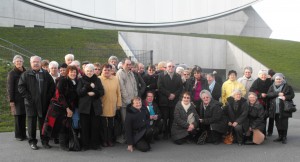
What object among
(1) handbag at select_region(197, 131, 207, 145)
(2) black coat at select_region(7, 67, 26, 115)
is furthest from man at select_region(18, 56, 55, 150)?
(1) handbag at select_region(197, 131, 207, 145)

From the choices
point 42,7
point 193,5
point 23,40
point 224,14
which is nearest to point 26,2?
point 42,7

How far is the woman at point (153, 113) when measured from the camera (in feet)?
23.7

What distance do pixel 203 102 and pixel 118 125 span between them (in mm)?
1877

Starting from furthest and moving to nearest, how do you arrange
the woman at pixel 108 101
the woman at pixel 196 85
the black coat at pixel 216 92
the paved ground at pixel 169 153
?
the black coat at pixel 216 92 → the woman at pixel 196 85 → the woman at pixel 108 101 → the paved ground at pixel 169 153

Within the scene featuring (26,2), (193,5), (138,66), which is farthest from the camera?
(193,5)

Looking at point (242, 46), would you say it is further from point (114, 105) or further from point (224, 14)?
point (114, 105)

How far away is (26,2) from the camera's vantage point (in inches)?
1011

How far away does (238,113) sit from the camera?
729 cm

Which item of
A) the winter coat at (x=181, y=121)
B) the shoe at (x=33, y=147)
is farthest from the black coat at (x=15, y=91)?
the winter coat at (x=181, y=121)

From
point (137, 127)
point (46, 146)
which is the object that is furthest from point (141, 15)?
point (46, 146)

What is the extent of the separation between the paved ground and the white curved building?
20679mm

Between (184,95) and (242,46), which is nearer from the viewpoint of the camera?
(184,95)

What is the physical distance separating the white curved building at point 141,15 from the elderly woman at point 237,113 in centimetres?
2140

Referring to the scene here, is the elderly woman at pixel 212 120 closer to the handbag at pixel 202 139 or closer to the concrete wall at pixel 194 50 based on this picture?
the handbag at pixel 202 139
